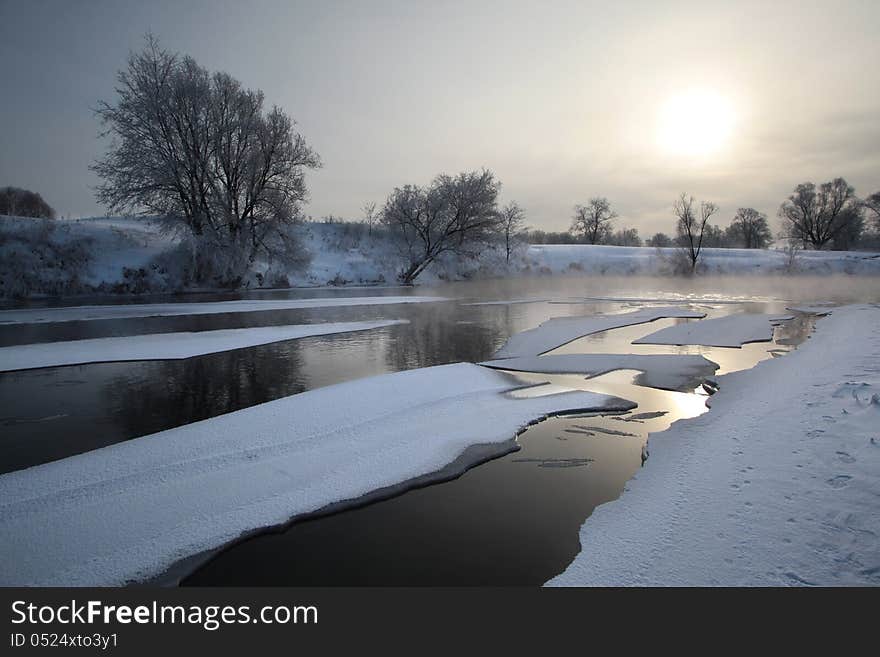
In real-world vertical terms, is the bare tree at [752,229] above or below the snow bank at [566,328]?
above

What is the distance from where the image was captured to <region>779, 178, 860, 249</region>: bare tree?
66812mm

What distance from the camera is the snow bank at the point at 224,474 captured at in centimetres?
298

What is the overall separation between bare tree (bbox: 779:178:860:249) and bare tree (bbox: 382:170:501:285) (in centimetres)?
5781

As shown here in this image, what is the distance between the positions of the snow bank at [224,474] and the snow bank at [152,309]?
42.5 ft

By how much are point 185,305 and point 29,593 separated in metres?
19.3

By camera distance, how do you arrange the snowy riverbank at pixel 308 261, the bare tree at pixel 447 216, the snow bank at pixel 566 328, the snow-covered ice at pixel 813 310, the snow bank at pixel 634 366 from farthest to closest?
the bare tree at pixel 447 216, the snowy riverbank at pixel 308 261, the snow-covered ice at pixel 813 310, the snow bank at pixel 566 328, the snow bank at pixel 634 366

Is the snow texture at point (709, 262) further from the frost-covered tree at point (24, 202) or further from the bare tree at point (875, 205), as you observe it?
the frost-covered tree at point (24, 202)

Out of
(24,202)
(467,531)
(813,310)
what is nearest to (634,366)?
(467,531)

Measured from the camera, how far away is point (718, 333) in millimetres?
12305

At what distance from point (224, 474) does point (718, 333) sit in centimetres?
1239

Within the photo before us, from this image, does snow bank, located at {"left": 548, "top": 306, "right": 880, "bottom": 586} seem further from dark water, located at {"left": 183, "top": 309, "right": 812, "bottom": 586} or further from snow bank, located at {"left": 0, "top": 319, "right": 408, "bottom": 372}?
snow bank, located at {"left": 0, "top": 319, "right": 408, "bottom": 372}

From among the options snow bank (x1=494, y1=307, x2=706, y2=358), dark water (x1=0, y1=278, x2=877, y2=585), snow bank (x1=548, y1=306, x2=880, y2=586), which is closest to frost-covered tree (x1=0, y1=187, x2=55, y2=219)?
dark water (x1=0, y1=278, x2=877, y2=585)

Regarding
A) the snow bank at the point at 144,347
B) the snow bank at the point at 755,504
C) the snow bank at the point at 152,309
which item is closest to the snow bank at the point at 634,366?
the snow bank at the point at 755,504

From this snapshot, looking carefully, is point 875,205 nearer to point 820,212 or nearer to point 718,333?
point 820,212
